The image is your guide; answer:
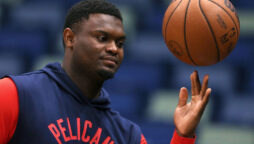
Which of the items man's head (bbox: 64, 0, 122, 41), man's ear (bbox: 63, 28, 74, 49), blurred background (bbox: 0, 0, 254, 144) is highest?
man's head (bbox: 64, 0, 122, 41)

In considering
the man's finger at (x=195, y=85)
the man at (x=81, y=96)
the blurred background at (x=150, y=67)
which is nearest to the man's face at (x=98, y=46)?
the man at (x=81, y=96)

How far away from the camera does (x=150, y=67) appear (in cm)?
582

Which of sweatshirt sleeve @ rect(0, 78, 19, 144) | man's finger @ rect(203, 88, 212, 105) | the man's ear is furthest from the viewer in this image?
the man's ear

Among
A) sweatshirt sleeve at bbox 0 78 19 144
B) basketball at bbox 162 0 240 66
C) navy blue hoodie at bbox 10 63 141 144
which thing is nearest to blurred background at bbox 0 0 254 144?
navy blue hoodie at bbox 10 63 141 144

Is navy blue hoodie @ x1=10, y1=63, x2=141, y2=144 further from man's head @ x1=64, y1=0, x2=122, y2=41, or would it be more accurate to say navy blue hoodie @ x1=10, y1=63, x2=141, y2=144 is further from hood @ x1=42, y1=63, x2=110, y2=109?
man's head @ x1=64, y1=0, x2=122, y2=41

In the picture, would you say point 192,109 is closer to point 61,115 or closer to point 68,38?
point 61,115

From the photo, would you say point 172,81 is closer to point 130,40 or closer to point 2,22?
point 130,40

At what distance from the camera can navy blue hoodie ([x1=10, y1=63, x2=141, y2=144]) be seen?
202 cm

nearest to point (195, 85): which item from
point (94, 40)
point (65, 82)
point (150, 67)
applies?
point (94, 40)

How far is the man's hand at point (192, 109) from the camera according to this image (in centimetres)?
225

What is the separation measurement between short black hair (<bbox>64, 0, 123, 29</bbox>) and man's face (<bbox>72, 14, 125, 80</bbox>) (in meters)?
0.04

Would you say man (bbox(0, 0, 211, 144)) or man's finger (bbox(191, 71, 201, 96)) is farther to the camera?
man's finger (bbox(191, 71, 201, 96))

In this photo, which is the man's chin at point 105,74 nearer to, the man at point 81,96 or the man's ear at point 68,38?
the man at point 81,96

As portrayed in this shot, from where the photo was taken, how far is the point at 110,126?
7.95 ft
